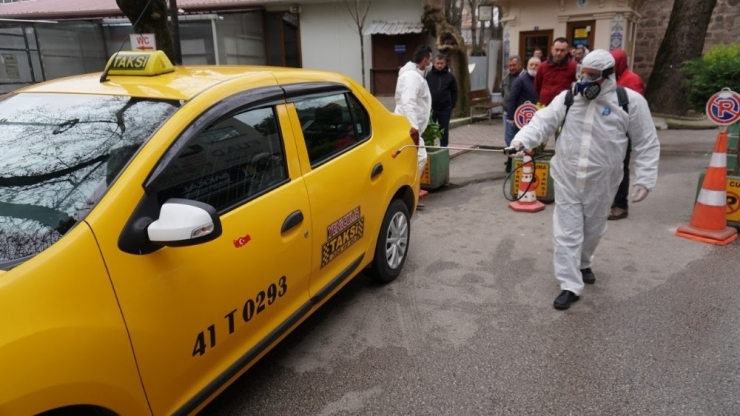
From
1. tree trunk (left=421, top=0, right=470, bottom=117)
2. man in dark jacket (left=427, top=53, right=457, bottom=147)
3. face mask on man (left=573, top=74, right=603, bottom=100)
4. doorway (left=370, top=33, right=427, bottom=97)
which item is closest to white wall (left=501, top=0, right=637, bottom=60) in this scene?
tree trunk (left=421, top=0, right=470, bottom=117)

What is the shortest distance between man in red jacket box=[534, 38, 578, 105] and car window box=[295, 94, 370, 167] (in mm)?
3976

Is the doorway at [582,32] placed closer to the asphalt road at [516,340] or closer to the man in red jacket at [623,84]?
the man in red jacket at [623,84]

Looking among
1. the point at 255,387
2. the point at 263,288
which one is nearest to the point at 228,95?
the point at 263,288

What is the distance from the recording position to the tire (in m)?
3.99

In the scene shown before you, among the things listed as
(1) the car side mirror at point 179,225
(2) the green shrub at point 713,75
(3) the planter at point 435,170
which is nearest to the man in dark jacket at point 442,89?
(3) the planter at point 435,170

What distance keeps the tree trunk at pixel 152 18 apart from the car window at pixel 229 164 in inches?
226

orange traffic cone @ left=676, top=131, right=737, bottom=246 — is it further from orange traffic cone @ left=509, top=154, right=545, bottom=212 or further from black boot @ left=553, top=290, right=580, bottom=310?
black boot @ left=553, top=290, right=580, bottom=310

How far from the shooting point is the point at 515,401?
2.77m

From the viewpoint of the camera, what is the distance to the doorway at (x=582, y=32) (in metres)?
12.9

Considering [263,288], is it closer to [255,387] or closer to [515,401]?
[255,387]

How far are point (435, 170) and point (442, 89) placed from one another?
5.28 feet

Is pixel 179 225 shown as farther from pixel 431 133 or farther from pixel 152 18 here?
pixel 152 18

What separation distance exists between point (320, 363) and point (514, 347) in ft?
4.00

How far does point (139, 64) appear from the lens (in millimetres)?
2785
